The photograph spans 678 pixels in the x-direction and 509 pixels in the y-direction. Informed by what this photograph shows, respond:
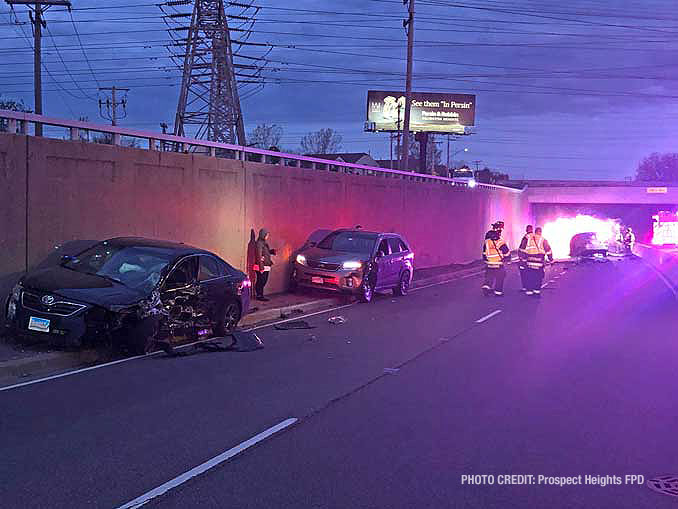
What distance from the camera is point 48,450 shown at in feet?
21.2

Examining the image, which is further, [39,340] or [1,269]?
[1,269]

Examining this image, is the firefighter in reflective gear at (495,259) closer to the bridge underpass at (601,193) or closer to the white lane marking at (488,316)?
the white lane marking at (488,316)

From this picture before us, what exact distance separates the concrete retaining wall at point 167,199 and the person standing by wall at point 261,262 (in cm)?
75

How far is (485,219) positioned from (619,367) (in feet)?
107

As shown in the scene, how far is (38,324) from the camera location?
33.6 feet

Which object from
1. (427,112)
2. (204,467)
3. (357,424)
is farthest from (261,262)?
(427,112)

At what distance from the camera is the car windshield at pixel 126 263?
11422mm

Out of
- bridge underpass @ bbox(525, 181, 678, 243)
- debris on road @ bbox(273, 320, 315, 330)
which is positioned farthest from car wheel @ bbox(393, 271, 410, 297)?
bridge underpass @ bbox(525, 181, 678, 243)

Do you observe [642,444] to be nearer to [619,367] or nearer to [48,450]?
[619,367]

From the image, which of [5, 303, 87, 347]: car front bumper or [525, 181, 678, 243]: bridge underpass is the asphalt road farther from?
[525, 181, 678, 243]: bridge underpass

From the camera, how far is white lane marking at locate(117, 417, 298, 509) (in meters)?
5.37

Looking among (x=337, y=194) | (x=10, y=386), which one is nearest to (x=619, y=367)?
(x=10, y=386)

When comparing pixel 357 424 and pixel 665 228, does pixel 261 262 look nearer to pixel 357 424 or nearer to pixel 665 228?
pixel 357 424

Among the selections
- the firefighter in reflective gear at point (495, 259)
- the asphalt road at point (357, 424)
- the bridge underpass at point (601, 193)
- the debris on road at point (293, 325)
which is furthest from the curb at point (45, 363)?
the bridge underpass at point (601, 193)
